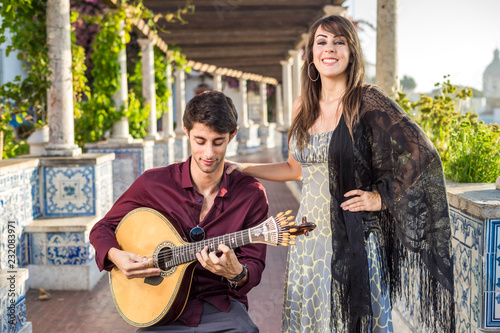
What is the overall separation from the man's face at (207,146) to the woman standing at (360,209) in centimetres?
31

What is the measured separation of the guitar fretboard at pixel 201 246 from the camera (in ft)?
6.83

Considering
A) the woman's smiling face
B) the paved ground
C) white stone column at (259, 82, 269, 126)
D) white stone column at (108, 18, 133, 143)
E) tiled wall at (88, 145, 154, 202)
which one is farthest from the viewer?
white stone column at (259, 82, 269, 126)

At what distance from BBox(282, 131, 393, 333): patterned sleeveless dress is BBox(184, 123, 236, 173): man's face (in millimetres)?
303

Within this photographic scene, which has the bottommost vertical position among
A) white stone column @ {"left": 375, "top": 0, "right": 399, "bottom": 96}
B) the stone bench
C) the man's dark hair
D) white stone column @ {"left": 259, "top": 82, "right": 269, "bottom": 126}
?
the stone bench

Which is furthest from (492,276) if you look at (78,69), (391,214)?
(78,69)

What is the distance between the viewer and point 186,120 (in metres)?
2.35

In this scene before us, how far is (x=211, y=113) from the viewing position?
7.49 ft

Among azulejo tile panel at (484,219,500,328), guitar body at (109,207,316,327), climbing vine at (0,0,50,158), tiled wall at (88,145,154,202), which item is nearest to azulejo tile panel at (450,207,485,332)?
azulejo tile panel at (484,219,500,328)

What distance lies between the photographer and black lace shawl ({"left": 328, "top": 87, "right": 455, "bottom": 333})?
202cm

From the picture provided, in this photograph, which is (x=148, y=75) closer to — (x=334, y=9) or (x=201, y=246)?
(x=334, y=9)

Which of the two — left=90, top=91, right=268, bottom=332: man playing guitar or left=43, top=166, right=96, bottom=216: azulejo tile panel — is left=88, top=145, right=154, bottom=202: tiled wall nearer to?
left=43, top=166, right=96, bottom=216: azulejo tile panel

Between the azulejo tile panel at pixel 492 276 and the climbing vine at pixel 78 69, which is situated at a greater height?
the climbing vine at pixel 78 69

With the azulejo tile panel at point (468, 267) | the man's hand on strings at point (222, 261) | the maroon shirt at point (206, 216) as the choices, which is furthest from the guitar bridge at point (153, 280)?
the azulejo tile panel at point (468, 267)

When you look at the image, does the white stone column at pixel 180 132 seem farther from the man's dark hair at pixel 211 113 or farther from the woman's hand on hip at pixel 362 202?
the woman's hand on hip at pixel 362 202
